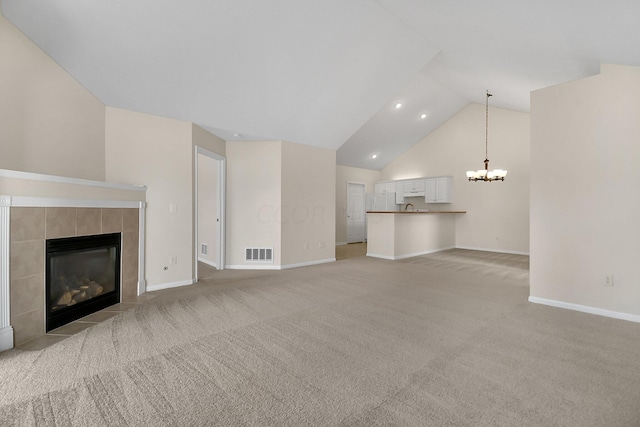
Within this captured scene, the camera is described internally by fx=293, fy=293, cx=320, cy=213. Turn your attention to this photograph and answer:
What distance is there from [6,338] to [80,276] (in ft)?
2.75

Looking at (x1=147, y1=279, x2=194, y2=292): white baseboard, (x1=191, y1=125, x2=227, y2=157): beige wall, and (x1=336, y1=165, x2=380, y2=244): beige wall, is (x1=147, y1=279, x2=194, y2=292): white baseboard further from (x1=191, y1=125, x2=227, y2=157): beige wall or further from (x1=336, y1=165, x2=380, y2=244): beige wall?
(x1=336, y1=165, x2=380, y2=244): beige wall

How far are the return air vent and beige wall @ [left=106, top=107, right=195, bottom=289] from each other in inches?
47.7

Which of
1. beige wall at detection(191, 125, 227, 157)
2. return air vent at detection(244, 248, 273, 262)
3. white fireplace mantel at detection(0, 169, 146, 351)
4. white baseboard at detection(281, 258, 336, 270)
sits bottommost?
white baseboard at detection(281, 258, 336, 270)

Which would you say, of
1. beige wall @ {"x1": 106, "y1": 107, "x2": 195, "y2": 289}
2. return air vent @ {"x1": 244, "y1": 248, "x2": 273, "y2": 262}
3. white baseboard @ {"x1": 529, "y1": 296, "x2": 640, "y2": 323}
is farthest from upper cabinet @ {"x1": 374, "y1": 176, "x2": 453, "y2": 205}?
beige wall @ {"x1": 106, "y1": 107, "x2": 195, "y2": 289}

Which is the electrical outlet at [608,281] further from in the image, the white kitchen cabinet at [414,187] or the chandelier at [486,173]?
the white kitchen cabinet at [414,187]

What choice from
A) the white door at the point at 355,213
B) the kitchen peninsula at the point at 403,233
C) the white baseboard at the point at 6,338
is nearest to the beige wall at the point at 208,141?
the white baseboard at the point at 6,338

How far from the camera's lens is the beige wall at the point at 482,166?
7.27 m

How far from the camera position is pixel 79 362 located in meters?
2.09

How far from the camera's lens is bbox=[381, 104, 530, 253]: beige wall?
23.8 ft

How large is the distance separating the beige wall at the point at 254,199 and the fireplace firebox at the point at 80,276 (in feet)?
6.79

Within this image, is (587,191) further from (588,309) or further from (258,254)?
(258,254)

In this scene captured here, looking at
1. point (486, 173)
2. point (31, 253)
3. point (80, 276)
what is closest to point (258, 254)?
point (80, 276)

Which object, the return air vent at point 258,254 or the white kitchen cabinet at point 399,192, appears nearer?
the return air vent at point 258,254

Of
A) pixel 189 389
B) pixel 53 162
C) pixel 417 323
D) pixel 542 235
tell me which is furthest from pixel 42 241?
pixel 542 235
